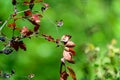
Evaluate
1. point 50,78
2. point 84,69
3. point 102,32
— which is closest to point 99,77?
point 84,69

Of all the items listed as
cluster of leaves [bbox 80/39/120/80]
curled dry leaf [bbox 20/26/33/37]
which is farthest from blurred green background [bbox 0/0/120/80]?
curled dry leaf [bbox 20/26/33/37]

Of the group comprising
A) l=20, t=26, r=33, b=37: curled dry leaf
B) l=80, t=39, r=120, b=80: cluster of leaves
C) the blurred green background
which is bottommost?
the blurred green background

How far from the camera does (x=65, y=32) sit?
573 centimetres

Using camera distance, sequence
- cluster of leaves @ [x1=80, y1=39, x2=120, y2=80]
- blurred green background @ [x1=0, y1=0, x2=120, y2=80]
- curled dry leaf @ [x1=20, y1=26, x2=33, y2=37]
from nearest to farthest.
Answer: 1. curled dry leaf @ [x1=20, y1=26, x2=33, y2=37]
2. cluster of leaves @ [x1=80, y1=39, x2=120, y2=80]
3. blurred green background @ [x1=0, y1=0, x2=120, y2=80]

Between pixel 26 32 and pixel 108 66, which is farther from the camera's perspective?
pixel 108 66

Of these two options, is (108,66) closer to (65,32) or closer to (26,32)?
(26,32)

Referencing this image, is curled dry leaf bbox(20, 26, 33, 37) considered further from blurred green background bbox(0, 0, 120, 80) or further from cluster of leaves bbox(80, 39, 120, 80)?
blurred green background bbox(0, 0, 120, 80)

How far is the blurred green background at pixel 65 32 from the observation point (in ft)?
16.2

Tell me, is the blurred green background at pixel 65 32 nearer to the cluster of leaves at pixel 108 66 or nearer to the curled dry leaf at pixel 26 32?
the cluster of leaves at pixel 108 66

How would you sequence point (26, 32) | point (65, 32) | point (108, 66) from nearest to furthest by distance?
point (26, 32) → point (108, 66) → point (65, 32)

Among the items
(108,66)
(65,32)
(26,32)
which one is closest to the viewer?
(26,32)

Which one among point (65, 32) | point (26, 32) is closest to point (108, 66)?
point (26, 32)

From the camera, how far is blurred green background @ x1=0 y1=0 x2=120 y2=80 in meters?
4.94

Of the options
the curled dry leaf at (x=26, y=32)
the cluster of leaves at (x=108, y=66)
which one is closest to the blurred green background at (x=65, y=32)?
the cluster of leaves at (x=108, y=66)
